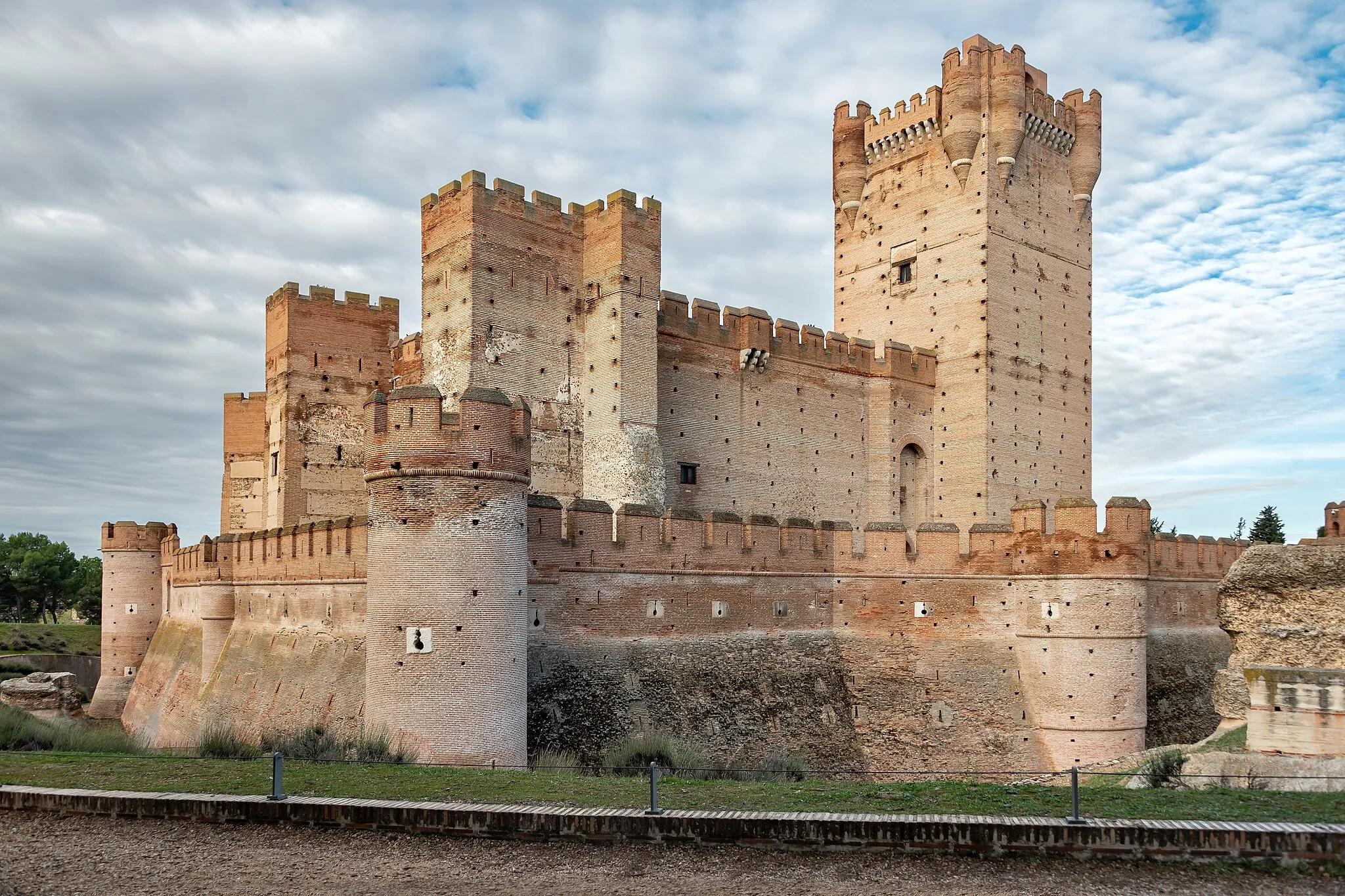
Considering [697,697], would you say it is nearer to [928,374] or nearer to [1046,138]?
[928,374]

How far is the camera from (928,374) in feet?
96.9

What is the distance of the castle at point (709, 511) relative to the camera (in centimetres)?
1298

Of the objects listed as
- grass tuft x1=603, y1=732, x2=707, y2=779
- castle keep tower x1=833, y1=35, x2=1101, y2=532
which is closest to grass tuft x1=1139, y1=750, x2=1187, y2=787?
grass tuft x1=603, y1=732, x2=707, y2=779

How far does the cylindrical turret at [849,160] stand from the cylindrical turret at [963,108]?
3.47 m

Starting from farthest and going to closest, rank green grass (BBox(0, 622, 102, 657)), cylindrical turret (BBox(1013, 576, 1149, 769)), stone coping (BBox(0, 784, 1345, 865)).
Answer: green grass (BBox(0, 622, 102, 657))
cylindrical turret (BBox(1013, 576, 1149, 769))
stone coping (BBox(0, 784, 1345, 865))

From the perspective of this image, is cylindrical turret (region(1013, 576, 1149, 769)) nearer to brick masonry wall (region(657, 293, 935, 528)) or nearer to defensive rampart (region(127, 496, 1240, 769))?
defensive rampart (region(127, 496, 1240, 769))

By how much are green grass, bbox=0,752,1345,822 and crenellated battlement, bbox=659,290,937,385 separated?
15.6 meters

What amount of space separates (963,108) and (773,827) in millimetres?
25334

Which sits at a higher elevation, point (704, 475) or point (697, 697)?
point (704, 475)

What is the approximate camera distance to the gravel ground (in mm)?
6824

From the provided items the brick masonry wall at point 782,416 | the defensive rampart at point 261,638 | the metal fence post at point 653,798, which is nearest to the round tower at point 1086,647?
the brick masonry wall at point 782,416

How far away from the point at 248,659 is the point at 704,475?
10960 millimetres

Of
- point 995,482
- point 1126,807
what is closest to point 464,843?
point 1126,807

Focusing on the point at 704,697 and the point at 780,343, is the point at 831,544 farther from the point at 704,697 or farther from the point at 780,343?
the point at 780,343
